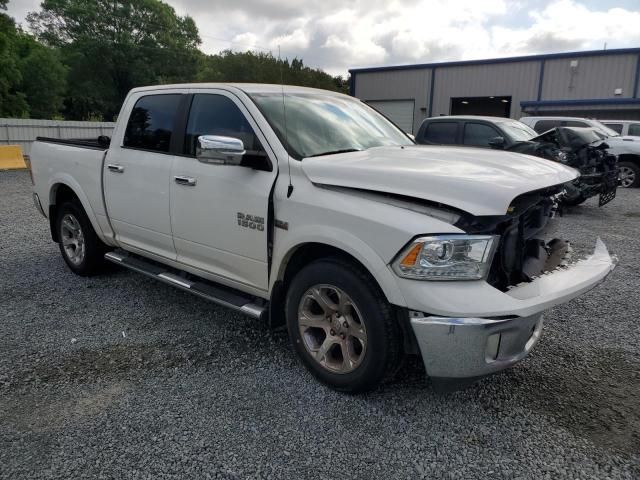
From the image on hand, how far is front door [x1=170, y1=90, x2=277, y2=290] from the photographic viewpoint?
333 centimetres

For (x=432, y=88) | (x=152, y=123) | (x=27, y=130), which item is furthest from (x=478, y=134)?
(x=432, y=88)

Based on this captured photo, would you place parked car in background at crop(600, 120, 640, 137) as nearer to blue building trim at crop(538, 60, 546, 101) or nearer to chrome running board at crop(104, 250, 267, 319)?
blue building trim at crop(538, 60, 546, 101)

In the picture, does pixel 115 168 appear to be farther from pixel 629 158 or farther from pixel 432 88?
pixel 432 88

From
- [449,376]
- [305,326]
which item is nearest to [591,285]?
[449,376]

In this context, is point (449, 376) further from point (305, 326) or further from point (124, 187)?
point (124, 187)

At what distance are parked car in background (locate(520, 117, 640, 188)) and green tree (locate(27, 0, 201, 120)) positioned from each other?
43.9 m

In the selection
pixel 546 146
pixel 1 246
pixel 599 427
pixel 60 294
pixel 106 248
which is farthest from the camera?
pixel 546 146

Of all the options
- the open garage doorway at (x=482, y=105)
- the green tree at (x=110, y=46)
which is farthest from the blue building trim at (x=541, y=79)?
the green tree at (x=110, y=46)

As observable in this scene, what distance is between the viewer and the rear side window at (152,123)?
4148mm

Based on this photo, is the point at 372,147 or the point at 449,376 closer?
the point at 449,376

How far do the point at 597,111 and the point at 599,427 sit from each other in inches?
1011

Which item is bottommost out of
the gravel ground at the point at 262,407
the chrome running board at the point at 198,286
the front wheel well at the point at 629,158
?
the gravel ground at the point at 262,407

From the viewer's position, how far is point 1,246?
6.69 m

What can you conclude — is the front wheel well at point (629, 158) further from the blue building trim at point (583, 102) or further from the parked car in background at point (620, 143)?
the blue building trim at point (583, 102)
